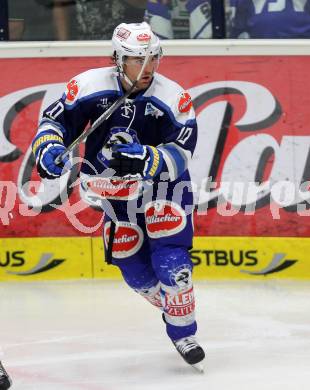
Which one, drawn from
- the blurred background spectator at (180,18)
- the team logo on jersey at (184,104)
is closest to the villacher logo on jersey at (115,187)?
the team logo on jersey at (184,104)

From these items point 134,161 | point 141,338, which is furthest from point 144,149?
point 141,338

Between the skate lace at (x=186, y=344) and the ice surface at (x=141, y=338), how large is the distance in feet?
0.32

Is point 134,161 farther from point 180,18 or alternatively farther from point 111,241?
point 180,18

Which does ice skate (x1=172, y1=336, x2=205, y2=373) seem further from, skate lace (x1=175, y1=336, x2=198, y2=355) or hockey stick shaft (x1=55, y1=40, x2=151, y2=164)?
hockey stick shaft (x1=55, y1=40, x2=151, y2=164)

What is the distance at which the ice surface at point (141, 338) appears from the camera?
4.48 meters

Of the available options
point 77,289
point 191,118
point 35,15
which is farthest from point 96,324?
point 35,15

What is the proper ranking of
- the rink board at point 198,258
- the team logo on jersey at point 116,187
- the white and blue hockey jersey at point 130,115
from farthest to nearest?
the rink board at point 198,258
the team logo on jersey at point 116,187
the white and blue hockey jersey at point 130,115

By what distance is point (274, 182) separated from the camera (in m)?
6.14

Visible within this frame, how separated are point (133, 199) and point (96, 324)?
100 cm

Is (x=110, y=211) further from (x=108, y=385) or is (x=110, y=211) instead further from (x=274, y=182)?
(x=274, y=182)

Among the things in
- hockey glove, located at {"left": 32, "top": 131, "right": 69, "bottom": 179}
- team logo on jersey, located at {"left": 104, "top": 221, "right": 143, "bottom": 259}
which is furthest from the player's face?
team logo on jersey, located at {"left": 104, "top": 221, "right": 143, "bottom": 259}

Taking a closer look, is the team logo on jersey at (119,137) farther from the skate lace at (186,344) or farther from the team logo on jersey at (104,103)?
the skate lace at (186,344)

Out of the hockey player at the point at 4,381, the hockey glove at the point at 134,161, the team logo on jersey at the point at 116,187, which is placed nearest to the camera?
the hockey player at the point at 4,381

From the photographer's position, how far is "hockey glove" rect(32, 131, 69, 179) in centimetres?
435
